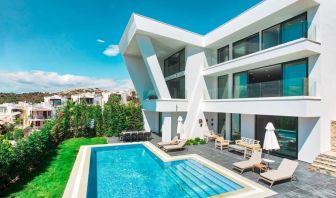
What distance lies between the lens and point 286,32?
44.0 ft

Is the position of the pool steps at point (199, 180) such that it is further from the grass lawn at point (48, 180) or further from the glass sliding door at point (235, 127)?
the glass sliding door at point (235, 127)

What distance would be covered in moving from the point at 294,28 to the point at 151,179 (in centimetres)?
1290

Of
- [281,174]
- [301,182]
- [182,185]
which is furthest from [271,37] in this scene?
[182,185]

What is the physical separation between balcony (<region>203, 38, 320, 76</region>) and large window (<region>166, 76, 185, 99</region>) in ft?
13.9

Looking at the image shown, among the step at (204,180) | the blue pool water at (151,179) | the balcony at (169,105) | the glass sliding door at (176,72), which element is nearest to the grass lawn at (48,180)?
the blue pool water at (151,179)

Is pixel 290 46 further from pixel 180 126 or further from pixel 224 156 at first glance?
pixel 180 126

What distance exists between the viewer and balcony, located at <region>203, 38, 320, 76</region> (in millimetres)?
11227

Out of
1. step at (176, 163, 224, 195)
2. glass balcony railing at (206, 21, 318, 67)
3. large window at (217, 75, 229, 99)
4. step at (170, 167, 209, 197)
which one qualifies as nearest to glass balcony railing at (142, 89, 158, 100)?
large window at (217, 75, 229, 99)

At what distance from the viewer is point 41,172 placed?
11.4 metres

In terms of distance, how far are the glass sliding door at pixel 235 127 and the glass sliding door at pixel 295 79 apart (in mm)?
5482

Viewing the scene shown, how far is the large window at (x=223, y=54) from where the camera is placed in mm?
18825

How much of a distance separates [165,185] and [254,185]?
4032 mm

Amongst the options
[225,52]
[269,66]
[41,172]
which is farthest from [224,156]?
[41,172]

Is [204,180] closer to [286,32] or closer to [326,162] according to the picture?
[326,162]
